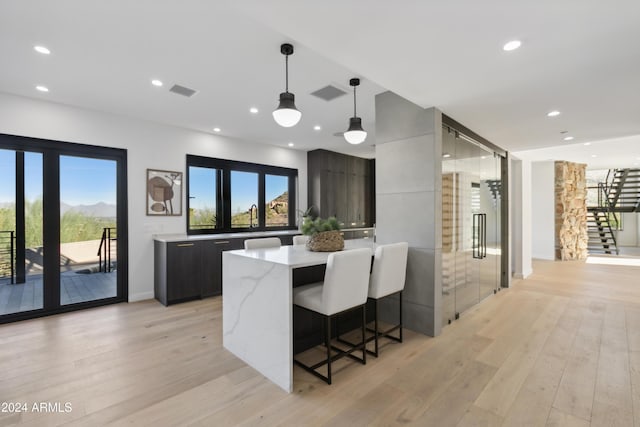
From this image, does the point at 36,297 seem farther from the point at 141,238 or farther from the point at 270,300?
the point at 270,300

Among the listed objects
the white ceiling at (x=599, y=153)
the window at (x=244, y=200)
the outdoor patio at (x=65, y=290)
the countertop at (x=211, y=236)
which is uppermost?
the white ceiling at (x=599, y=153)

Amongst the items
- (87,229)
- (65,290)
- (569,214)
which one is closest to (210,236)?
(87,229)

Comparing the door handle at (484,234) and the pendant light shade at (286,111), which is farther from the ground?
the pendant light shade at (286,111)

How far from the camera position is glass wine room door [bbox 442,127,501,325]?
3410 mm

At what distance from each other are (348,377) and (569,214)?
358 inches

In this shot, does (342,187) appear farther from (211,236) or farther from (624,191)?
(624,191)

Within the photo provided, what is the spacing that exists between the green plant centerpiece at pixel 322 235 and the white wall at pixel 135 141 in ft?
9.83

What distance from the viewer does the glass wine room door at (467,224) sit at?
134 inches

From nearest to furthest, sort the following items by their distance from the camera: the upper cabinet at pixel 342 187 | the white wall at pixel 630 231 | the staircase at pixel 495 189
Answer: the staircase at pixel 495 189
the upper cabinet at pixel 342 187
the white wall at pixel 630 231

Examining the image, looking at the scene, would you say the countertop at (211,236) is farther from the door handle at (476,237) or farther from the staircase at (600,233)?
the staircase at (600,233)

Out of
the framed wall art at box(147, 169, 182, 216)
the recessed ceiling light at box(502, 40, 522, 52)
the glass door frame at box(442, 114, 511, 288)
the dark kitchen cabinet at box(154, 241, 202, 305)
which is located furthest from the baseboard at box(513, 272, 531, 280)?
the framed wall art at box(147, 169, 182, 216)

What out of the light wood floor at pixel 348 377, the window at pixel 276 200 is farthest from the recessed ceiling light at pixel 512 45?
the window at pixel 276 200

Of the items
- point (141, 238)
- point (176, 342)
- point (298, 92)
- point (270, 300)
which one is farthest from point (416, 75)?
point (141, 238)

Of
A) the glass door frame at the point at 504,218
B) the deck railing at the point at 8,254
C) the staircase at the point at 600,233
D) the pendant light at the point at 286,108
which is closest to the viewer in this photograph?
the pendant light at the point at 286,108
